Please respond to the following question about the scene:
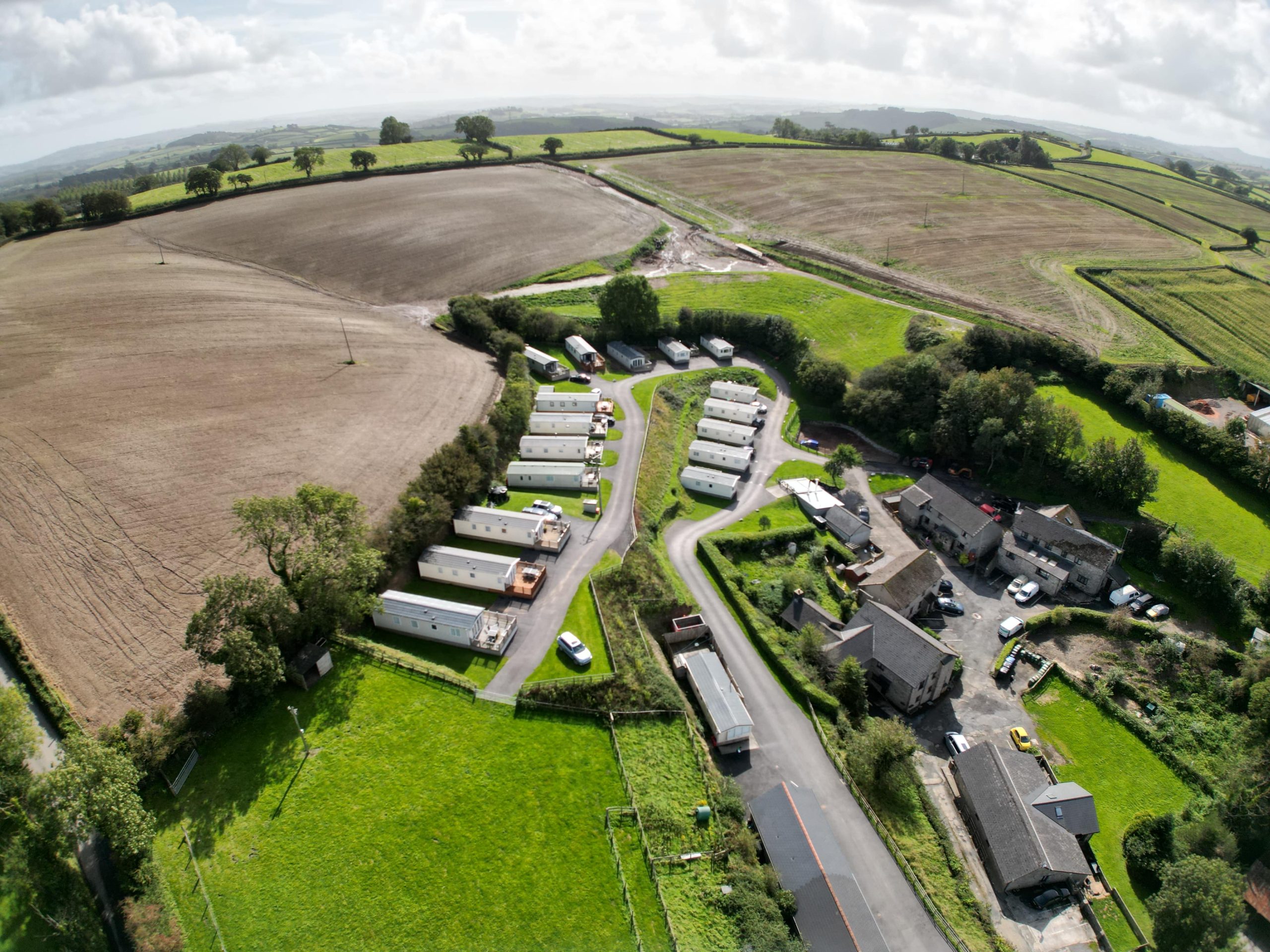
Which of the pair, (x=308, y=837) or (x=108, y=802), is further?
(x=308, y=837)

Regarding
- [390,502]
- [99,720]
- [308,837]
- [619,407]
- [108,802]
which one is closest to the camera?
[108,802]

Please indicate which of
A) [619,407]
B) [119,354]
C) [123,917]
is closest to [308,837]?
[123,917]

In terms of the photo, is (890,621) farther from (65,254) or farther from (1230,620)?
(65,254)

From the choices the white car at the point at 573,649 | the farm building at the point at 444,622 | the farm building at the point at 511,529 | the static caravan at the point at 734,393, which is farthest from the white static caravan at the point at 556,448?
the white car at the point at 573,649

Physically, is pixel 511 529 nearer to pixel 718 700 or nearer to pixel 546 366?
pixel 718 700

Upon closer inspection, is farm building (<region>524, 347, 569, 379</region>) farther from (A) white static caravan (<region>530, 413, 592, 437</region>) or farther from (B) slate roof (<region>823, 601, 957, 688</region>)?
(B) slate roof (<region>823, 601, 957, 688</region>)

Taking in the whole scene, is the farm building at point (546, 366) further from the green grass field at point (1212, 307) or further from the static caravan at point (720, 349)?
the green grass field at point (1212, 307)

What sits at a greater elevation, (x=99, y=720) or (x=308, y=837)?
(x=99, y=720)

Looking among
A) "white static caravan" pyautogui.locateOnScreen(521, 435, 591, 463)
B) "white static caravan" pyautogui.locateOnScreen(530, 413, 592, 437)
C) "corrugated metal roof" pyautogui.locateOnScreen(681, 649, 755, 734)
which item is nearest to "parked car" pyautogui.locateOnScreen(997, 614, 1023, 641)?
"corrugated metal roof" pyautogui.locateOnScreen(681, 649, 755, 734)

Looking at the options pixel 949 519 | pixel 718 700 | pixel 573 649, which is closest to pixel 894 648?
pixel 718 700
